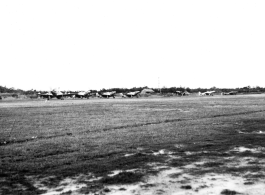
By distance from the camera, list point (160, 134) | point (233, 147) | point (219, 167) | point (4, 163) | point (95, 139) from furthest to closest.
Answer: point (160, 134) < point (95, 139) < point (233, 147) < point (4, 163) < point (219, 167)

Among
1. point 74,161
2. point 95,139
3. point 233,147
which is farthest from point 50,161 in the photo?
point 233,147

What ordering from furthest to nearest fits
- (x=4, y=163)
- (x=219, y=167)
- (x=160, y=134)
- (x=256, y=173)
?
1. (x=160, y=134)
2. (x=4, y=163)
3. (x=219, y=167)
4. (x=256, y=173)

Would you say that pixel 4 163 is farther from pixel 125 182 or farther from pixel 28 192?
pixel 125 182

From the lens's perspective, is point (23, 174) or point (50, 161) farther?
point (50, 161)

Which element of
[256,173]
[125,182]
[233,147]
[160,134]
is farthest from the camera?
[160,134]

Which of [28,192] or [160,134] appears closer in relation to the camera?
[28,192]

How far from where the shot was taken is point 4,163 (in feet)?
31.5

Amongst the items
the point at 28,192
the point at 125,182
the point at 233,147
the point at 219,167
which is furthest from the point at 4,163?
the point at 233,147

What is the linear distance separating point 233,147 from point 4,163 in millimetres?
8204

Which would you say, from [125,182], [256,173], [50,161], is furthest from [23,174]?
[256,173]

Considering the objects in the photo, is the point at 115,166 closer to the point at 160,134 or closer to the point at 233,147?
the point at 233,147

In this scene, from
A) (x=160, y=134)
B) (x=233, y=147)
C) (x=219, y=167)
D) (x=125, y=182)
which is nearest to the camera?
(x=125, y=182)

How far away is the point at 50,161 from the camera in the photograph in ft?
32.2

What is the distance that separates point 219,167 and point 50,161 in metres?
5.20
